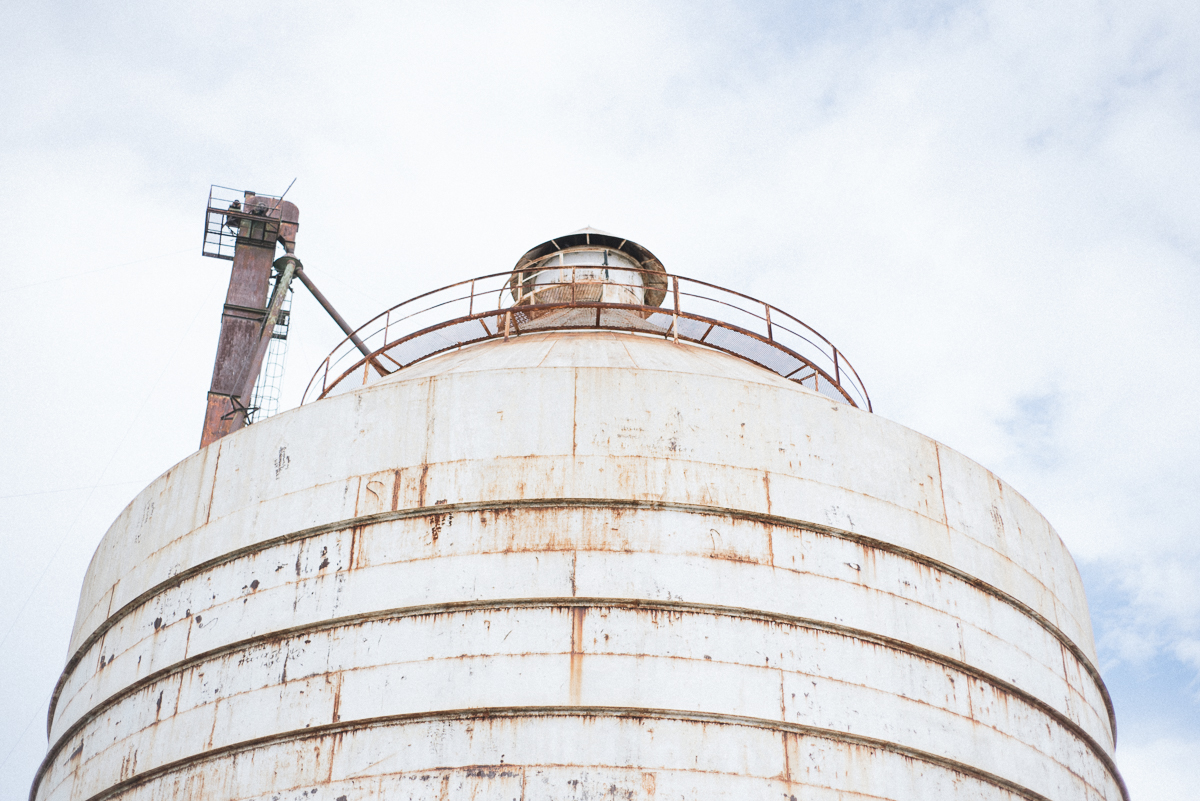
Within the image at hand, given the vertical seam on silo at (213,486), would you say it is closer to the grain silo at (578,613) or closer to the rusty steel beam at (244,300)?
the grain silo at (578,613)

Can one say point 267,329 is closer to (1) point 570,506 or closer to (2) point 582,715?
(1) point 570,506

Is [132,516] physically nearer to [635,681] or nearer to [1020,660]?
[635,681]

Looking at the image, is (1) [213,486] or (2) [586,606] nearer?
(2) [586,606]

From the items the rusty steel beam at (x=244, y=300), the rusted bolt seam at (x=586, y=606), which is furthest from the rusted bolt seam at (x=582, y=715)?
the rusty steel beam at (x=244, y=300)

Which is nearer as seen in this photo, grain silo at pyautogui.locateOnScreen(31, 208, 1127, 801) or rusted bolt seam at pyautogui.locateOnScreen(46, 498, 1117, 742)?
grain silo at pyautogui.locateOnScreen(31, 208, 1127, 801)

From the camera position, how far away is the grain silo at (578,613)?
1089 cm

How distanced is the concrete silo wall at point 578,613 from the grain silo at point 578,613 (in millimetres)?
29

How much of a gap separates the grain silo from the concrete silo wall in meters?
0.03

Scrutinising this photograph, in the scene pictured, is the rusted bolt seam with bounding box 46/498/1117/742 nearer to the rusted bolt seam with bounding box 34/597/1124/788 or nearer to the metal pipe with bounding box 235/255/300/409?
the rusted bolt seam with bounding box 34/597/1124/788

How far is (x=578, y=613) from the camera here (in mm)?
11273

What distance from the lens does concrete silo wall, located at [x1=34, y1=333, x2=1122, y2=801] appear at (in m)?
10.9

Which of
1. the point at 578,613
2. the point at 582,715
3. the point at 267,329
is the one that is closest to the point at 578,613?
the point at 578,613

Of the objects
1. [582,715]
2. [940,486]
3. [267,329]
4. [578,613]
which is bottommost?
[582,715]

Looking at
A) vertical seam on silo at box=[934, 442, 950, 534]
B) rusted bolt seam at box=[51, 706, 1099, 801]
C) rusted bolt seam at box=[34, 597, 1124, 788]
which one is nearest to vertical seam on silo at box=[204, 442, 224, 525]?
rusted bolt seam at box=[34, 597, 1124, 788]
